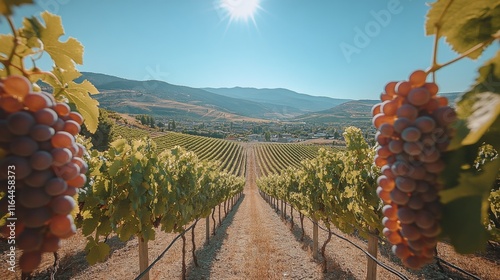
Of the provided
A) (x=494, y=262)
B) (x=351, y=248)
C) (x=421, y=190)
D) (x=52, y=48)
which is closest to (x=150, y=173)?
(x=52, y=48)

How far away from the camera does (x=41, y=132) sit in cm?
81

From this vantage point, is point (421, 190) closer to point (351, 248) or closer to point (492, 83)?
point (492, 83)

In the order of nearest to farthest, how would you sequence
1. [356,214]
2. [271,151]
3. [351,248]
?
[356,214], [351,248], [271,151]

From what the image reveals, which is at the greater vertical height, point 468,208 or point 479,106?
point 479,106

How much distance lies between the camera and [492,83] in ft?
2.37

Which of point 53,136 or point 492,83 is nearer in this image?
point 492,83

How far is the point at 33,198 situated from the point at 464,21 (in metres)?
1.56

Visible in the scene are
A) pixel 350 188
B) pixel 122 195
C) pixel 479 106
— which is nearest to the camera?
pixel 479 106

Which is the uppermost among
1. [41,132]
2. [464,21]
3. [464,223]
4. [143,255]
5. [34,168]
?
[464,21]

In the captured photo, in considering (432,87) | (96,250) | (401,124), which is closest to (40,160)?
(401,124)

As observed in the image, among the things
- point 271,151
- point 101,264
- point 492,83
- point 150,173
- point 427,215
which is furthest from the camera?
point 271,151

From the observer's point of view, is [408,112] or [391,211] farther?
[391,211]

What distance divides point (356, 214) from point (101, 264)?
10.5m

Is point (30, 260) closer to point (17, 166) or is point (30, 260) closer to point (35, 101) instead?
point (17, 166)
